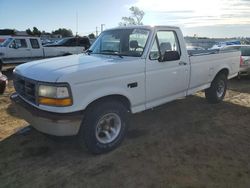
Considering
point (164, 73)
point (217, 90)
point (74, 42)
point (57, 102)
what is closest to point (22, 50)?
point (74, 42)

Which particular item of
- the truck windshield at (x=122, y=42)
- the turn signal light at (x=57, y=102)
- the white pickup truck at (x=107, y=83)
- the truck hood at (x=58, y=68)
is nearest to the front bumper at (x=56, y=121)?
the white pickup truck at (x=107, y=83)

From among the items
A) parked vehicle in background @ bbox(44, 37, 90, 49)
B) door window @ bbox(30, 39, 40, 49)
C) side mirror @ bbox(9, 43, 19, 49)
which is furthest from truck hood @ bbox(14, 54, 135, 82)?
parked vehicle in background @ bbox(44, 37, 90, 49)

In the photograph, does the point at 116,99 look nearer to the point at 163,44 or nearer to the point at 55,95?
the point at 55,95

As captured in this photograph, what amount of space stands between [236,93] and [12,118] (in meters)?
6.62

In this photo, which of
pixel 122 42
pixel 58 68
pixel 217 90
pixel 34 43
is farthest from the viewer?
pixel 34 43

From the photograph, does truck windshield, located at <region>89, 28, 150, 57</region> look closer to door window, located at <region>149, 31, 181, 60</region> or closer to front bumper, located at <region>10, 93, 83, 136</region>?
door window, located at <region>149, 31, 181, 60</region>

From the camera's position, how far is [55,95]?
12.0 feet

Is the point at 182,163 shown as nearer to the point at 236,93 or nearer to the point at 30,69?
the point at 30,69

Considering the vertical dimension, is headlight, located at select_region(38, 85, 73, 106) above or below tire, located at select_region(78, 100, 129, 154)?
above

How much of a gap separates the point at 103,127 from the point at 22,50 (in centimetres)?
1193

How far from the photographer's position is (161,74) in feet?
16.2

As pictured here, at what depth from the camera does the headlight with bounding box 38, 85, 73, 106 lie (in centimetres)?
363

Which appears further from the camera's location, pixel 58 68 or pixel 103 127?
pixel 103 127

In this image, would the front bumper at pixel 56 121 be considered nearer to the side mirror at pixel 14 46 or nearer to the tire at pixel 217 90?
the tire at pixel 217 90
